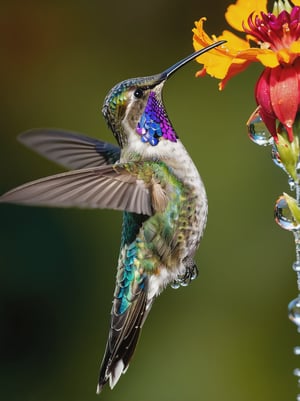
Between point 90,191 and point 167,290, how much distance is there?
1.81 metres

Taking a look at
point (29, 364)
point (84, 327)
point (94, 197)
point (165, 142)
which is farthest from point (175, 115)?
point (94, 197)

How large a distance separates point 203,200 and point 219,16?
2.26 metres

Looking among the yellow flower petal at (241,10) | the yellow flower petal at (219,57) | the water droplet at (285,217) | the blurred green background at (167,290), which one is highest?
the yellow flower petal at (241,10)

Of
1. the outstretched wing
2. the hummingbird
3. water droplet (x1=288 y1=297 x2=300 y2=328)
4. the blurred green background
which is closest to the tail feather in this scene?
the hummingbird

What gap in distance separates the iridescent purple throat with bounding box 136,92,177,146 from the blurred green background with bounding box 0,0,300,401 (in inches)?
55.8

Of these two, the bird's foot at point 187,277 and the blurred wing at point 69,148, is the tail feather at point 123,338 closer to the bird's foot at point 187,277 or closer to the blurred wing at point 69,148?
the bird's foot at point 187,277

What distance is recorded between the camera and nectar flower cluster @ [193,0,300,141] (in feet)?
5.50

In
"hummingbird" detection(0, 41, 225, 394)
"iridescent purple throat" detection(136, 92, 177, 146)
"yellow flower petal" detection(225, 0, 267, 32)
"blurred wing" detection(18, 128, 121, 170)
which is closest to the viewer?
"yellow flower petal" detection(225, 0, 267, 32)

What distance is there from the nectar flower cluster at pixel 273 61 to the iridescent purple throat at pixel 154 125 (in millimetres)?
428

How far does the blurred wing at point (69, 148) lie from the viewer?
2385 millimetres

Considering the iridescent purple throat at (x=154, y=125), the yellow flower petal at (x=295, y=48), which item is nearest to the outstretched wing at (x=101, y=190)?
the iridescent purple throat at (x=154, y=125)

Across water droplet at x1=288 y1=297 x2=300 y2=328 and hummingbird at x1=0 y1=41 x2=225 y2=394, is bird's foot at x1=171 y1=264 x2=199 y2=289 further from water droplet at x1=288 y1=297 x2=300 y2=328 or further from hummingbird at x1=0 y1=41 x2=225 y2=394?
water droplet at x1=288 y1=297 x2=300 y2=328

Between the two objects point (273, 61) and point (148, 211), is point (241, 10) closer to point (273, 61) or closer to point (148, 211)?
point (273, 61)

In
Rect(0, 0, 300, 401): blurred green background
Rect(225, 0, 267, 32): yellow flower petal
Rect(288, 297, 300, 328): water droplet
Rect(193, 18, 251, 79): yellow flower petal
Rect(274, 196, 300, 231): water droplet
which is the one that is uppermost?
Rect(225, 0, 267, 32): yellow flower petal
